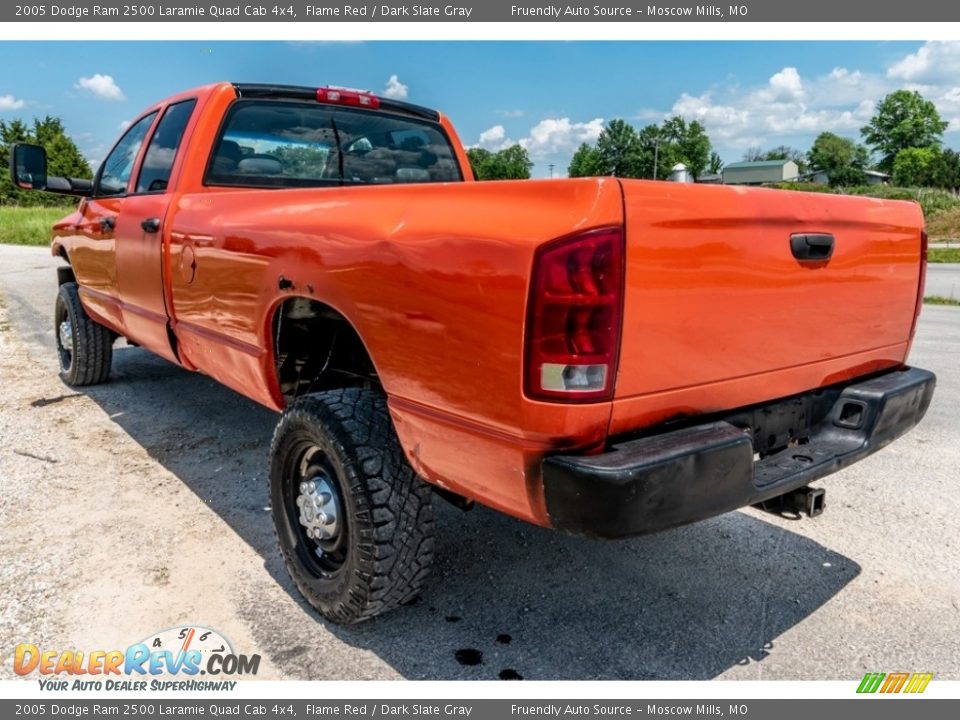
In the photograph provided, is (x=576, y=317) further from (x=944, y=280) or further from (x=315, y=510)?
(x=944, y=280)

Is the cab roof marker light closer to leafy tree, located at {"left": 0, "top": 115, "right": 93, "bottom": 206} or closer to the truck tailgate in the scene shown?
the truck tailgate

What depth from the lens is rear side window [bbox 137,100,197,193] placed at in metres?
4.02

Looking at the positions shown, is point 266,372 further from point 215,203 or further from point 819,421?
point 819,421

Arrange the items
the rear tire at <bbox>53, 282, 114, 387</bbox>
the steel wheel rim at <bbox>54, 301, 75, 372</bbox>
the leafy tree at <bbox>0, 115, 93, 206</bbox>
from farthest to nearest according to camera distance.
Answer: the leafy tree at <bbox>0, 115, 93, 206</bbox>
the steel wheel rim at <bbox>54, 301, 75, 372</bbox>
the rear tire at <bbox>53, 282, 114, 387</bbox>

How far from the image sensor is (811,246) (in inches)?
90.7

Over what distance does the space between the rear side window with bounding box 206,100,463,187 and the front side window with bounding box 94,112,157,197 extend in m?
1.01

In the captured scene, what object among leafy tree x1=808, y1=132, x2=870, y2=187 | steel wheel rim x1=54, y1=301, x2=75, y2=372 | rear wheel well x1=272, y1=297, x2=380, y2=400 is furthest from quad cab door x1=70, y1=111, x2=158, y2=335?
leafy tree x1=808, y1=132, x2=870, y2=187

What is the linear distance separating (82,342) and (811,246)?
5227 mm

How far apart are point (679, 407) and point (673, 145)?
51524 millimetres

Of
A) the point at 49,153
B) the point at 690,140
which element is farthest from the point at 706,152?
the point at 49,153

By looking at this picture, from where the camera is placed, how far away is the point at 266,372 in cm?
304

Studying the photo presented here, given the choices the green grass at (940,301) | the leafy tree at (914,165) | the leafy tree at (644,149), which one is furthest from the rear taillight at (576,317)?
the leafy tree at (914,165)

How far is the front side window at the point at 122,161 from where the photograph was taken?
4.67 meters

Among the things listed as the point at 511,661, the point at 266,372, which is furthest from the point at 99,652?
the point at 511,661
